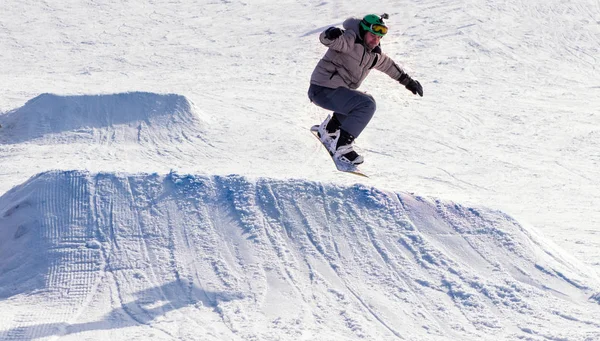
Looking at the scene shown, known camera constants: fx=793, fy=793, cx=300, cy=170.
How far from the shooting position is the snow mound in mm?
12500

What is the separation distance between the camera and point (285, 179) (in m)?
8.09

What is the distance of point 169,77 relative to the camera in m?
16.8

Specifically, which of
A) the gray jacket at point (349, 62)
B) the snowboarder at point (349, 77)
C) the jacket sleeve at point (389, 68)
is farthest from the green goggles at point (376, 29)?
the jacket sleeve at point (389, 68)

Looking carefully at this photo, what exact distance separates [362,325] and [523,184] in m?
6.01

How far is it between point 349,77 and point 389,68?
54 cm

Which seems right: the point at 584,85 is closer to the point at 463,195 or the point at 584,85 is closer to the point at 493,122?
the point at 493,122

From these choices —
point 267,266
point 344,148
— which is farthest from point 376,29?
point 267,266

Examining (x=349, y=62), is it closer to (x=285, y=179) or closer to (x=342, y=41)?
(x=342, y=41)

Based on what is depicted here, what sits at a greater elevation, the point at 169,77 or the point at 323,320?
the point at 323,320

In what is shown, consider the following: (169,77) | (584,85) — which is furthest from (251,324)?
(584,85)

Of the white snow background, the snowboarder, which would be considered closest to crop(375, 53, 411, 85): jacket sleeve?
the snowboarder

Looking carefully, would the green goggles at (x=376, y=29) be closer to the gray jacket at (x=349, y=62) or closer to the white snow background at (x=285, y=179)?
the gray jacket at (x=349, y=62)

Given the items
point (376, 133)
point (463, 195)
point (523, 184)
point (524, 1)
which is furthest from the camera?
point (524, 1)

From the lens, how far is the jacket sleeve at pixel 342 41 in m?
7.44
